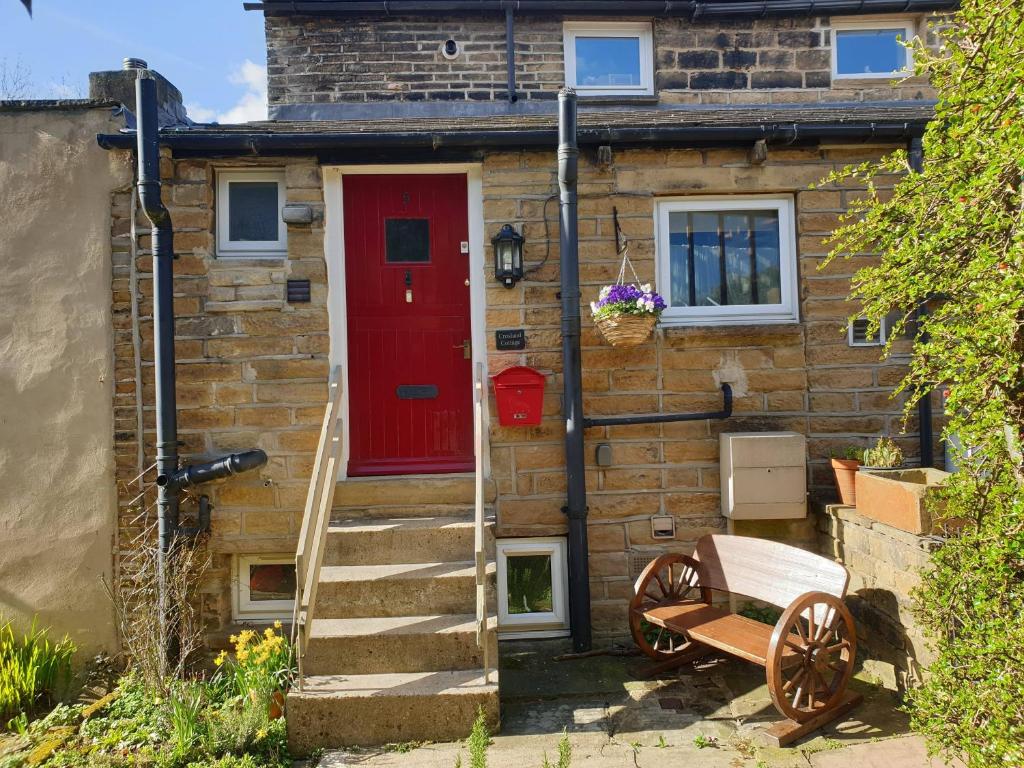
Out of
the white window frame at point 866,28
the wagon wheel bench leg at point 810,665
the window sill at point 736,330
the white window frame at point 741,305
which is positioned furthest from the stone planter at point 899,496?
the white window frame at point 866,28

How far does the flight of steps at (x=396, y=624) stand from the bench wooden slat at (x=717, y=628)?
3.64 feet

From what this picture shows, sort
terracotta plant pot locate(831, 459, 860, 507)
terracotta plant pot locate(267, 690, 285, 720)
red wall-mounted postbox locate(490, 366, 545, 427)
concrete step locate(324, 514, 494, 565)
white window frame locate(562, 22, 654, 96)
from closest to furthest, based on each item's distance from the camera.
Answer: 1. terracotta plant pot locate(267, 690, 285, 720)
2. concrete step locate(324, 514, 494, 565)
3. terracotta plant pot locate(831, 459, 860, 507)
4. red wall-mounted postbox locate(490, 366, 545, 427)
5. white window frame locate(562, 22, 654, 96)

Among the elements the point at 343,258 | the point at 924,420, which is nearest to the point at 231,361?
the point at 343,258

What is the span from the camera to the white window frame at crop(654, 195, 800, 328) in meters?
5.05

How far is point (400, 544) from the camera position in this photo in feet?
14.5

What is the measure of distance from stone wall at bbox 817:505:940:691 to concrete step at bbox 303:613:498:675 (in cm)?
230

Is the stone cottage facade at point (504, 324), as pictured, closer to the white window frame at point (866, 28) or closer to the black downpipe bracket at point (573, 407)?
the black downpipe bracket at point (573, 407)

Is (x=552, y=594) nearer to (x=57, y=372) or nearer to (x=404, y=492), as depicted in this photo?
(x=404, y=492)

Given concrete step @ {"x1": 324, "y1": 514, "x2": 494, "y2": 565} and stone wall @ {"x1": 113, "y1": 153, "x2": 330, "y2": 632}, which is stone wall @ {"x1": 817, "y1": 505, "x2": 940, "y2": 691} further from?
stone wall @ {"x1": 113, "y1": 153, "x2": 330, "y2": 632}

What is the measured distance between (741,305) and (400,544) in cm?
306

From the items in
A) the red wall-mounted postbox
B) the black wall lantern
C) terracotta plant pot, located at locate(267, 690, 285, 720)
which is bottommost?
terracotta plant pot, located at locate(267, 690, 285, 720)

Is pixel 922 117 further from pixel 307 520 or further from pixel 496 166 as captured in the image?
pixel 307 520

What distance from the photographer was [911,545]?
3.72m

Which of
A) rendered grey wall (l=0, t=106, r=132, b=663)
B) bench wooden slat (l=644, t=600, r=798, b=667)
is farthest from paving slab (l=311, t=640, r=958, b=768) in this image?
rendered grey wall (l=0, t=106, r=132, b=663)
